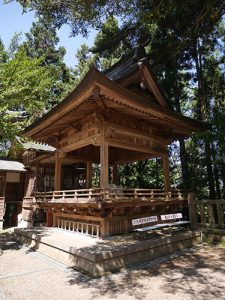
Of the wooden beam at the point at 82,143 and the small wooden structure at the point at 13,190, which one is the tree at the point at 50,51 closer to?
the small wooden structure at the point at 13,190

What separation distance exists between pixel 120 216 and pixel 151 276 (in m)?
3.77

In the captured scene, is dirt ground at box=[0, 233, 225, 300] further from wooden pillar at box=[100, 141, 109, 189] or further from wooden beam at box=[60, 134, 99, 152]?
wooden beam at box=[60, 134, 99, 152]

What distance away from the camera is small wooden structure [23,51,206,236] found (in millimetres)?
8883

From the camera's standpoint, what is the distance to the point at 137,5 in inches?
422

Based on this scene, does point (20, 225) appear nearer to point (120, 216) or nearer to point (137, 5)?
point (120, 216)

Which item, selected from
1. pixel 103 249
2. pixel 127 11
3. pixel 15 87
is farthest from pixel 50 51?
pixel 103 249

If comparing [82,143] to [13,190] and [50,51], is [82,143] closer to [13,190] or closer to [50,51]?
[13,190]

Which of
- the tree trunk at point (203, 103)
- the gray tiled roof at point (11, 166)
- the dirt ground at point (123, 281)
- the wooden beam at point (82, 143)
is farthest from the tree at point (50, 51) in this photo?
the dirt ground at point (123, 281)

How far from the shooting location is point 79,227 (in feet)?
35.8

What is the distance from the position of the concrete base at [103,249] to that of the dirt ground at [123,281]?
306 mm

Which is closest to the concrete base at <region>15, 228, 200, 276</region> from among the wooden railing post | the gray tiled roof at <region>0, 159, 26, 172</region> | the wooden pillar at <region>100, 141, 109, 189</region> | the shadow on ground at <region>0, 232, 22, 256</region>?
the shadow on ground at <region>0, 232, 22, 256</region>

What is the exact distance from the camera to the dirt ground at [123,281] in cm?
535

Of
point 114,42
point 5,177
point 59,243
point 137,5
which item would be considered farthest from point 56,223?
point 114,42

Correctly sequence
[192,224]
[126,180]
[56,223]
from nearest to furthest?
[192,224]
[56,223]
[126,180]
